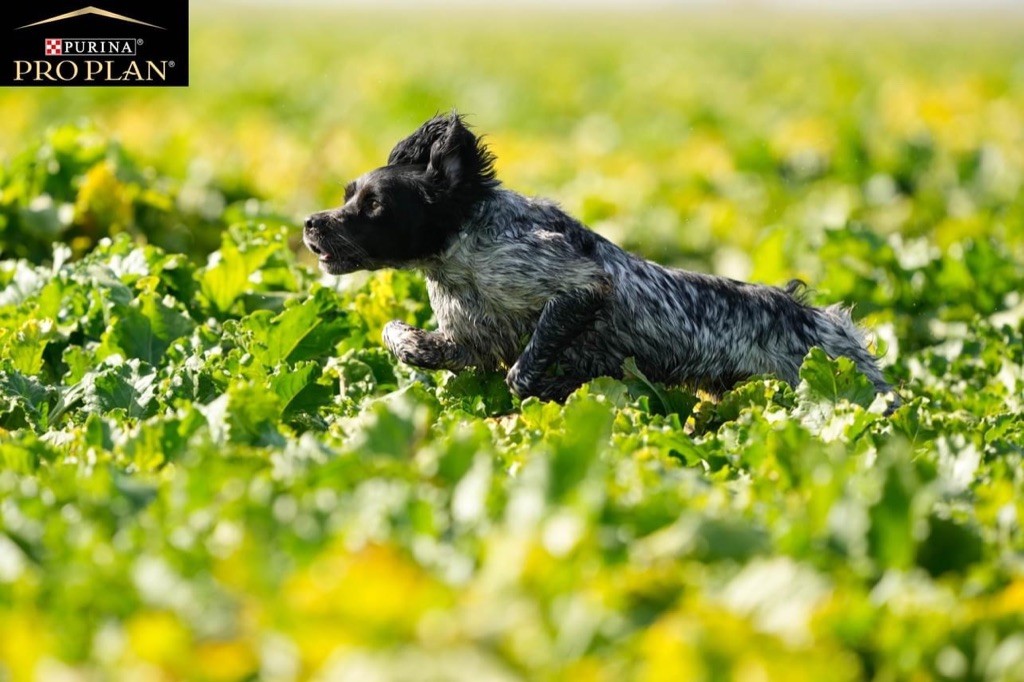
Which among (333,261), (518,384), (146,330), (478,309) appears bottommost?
(518,384)

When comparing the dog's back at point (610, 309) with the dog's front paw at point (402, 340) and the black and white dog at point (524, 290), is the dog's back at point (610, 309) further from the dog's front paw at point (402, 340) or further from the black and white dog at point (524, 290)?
the dog's front paw at point (402, 340)

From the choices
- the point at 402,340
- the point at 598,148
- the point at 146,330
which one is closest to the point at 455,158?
the point at 402,340

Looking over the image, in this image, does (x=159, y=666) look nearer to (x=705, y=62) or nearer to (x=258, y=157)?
(x=258, y=157)

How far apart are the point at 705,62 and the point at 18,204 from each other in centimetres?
3183

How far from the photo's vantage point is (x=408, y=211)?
597 centimetres

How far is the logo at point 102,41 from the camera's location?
948 cm

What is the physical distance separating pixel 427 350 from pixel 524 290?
518 millimetres

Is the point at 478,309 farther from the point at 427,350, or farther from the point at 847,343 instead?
the point at 847,343

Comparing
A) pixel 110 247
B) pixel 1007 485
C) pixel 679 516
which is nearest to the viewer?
pixel 679 516

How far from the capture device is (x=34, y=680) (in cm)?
295

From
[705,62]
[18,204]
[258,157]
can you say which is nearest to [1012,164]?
[258,157]

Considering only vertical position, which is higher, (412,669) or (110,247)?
(110,247)

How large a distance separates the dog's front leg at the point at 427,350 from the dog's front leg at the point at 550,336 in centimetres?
37

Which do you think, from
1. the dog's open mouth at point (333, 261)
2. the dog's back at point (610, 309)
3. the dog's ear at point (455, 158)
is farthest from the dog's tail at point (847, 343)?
the dog's open mouth at point (333, 261)
